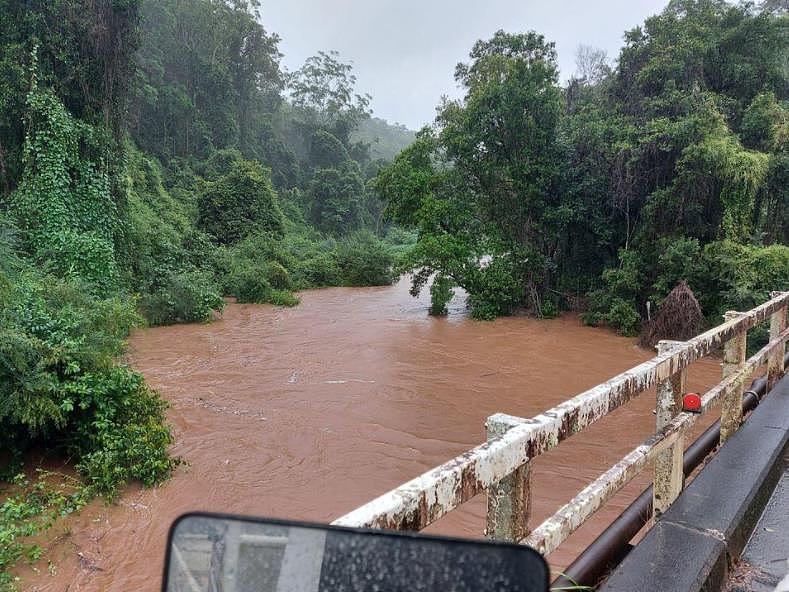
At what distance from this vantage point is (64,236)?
1233cm

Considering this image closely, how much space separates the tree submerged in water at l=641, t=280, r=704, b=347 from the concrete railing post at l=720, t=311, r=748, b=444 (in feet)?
28.1

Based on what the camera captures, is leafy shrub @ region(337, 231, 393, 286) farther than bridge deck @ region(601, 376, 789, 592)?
Yes

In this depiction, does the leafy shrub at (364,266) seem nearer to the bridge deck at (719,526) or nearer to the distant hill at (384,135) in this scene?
the bridge deck at (719,526)

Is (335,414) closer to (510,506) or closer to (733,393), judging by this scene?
(733,393)

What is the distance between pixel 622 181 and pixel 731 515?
12.5 meters

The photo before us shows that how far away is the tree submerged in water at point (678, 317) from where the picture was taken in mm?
11625

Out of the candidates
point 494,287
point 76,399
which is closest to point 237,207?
point 494,287

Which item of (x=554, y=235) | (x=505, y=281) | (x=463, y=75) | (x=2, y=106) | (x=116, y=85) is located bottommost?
(x=505, y=281)

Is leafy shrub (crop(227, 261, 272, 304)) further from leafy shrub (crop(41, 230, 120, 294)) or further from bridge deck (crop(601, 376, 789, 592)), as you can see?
bridge deck (crop(601, 376, 789, 592))

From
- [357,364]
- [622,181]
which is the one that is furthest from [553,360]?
[622,181]

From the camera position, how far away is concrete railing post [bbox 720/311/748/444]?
3619 mm

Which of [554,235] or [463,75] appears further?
[463,75]

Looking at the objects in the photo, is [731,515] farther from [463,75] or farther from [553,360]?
[463,75]

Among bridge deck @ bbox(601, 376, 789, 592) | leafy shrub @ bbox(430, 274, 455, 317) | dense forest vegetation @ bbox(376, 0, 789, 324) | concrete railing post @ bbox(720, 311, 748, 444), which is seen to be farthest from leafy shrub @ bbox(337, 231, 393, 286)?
bridge deck @ bbox(601, 376, 789, 592)
